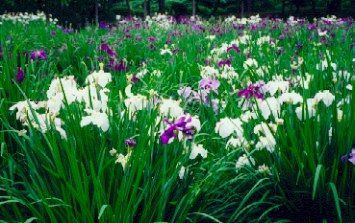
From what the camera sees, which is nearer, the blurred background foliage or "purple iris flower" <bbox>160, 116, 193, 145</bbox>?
"purple iris flower" <bbox>160, 116, 193, 145</bbox>

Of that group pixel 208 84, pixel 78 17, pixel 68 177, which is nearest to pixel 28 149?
pixel 68 177

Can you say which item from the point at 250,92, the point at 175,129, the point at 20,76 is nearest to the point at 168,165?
the point at 175,129

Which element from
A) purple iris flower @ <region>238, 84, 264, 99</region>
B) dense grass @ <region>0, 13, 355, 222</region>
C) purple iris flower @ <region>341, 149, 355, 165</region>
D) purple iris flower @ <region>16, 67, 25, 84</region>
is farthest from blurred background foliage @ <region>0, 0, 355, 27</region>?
purple iris flower @ <region>341, 149, 355, 165</region>

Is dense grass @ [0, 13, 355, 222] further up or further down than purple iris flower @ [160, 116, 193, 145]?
further down

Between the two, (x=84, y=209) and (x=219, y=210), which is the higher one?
(x=84, y=209)

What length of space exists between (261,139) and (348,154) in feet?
1.25

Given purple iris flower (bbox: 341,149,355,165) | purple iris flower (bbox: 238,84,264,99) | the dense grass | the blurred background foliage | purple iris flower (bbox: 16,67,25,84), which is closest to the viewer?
the dense grass

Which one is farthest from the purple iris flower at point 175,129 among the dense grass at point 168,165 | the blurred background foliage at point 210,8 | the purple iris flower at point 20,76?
the blurred background foliage at point 210,8

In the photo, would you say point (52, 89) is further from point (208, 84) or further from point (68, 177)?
point (208, 84)

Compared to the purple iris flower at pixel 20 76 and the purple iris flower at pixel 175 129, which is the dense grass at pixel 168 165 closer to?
the purple iris flower at pixel 175 129

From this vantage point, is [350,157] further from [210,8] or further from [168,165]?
[210,8]

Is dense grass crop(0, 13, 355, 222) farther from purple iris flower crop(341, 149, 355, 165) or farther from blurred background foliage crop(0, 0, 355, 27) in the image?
blurred background foliage crop(0, 0, 355, 27)

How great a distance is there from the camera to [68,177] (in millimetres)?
1623

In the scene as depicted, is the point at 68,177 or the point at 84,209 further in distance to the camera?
the point at 68,177
